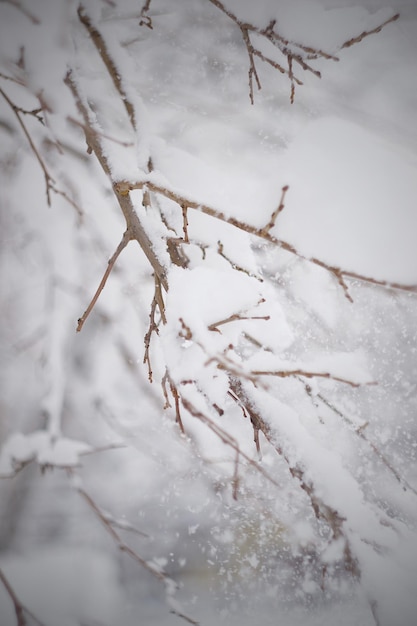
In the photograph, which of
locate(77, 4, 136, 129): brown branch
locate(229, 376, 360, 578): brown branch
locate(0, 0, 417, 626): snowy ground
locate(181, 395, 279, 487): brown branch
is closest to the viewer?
locate(181, 395, 279, 487): brown branch

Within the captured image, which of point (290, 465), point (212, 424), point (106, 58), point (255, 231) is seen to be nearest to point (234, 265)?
point (255, 231)

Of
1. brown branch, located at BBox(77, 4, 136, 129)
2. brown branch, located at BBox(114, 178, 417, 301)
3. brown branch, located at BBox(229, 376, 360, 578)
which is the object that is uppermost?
brown branch, located at BBox(77, 4, 136, 129)

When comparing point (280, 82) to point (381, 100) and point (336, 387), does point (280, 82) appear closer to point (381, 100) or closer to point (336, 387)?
point (381, 100)

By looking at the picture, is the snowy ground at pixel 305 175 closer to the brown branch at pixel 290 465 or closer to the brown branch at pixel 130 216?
the brown branch at pixel 130 216

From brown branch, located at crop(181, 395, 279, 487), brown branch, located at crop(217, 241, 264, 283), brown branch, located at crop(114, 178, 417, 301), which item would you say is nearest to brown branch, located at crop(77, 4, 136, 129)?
brown branch, located at crop(114, 178, 417, 301)

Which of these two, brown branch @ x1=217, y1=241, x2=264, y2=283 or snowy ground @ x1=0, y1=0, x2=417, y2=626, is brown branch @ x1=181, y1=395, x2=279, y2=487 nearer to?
brown branch @ x1=217, y1=241, x2=264, y2=283

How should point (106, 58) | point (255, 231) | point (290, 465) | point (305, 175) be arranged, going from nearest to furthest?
1. point (255, 231)
2. point (290, 465)
3. point (106, 58)
4. point (305, 175)

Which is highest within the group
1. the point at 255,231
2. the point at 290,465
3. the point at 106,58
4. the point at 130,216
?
the point at 106,58

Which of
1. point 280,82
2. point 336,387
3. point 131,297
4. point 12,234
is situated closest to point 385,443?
point 336,387

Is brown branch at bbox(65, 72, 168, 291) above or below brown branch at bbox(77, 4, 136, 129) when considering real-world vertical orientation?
below

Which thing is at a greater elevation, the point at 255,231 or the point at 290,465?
the point at 255,231

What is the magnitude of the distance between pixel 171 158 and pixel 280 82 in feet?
2.34

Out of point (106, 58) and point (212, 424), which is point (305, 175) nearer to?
point (106, 58)

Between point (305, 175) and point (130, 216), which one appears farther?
point (305, 175)
